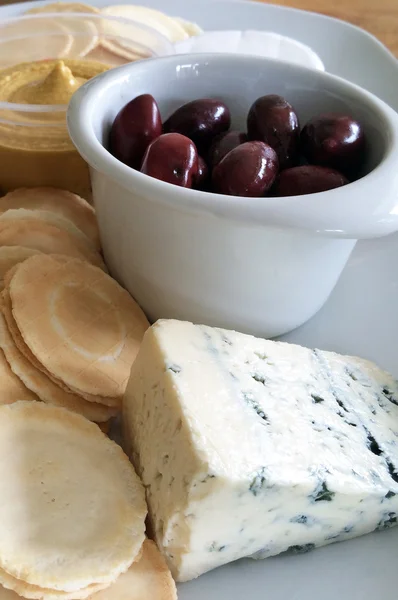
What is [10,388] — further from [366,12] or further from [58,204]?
[366,12]

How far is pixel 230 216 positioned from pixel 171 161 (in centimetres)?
15

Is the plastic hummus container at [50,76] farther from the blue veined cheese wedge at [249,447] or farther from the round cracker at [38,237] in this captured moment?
the blue veined cheese wedge at [249,447]

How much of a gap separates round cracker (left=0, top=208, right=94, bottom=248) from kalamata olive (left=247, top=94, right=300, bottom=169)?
0.35 m

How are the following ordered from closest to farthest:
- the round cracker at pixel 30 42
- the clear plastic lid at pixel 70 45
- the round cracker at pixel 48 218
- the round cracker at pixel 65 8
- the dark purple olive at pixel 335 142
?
the dark purple olive at pixel 335 142 → the round cracker at pixel 48 218 → the clear plastic lid at pixel 70 45 → the round cracker at pixel 30 42 → the round cracker at pixel 65 8

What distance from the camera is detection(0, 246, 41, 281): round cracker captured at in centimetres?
104

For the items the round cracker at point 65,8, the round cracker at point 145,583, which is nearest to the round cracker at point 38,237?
the round cracker at point 145,583

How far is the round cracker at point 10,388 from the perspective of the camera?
0.88m

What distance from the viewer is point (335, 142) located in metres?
1.00

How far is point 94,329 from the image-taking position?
3.23ft

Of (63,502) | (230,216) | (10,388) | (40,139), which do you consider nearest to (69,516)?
(63,502)

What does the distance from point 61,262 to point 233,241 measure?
32cm

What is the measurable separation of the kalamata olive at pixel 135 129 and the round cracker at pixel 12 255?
22 centimetres

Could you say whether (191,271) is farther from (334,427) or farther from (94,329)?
(334,427)

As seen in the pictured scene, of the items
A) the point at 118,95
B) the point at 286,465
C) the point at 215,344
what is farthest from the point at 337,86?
the point at 286,465
